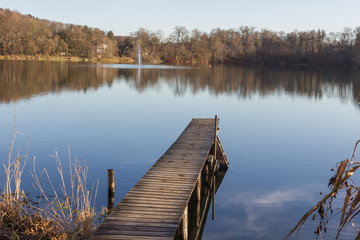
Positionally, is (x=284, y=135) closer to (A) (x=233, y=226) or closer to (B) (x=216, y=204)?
(B) (x=216, y=204)

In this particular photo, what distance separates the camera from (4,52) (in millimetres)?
87500

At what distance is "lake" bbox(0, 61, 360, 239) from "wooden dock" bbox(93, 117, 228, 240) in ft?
2.24

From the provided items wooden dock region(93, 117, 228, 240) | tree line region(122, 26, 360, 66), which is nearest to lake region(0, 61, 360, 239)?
wooden dock region(93, 117, 228, 240)

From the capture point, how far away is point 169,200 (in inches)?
301

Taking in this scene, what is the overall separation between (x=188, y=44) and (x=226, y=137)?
362 feet

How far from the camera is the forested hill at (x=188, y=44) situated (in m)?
92.1

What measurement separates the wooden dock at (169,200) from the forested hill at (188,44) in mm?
86602

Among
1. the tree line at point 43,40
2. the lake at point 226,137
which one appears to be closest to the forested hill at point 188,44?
the tree line at point 43,40

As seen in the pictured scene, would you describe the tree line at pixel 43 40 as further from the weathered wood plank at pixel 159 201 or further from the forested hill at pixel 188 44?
the weathered wood plank at pixel 159 201

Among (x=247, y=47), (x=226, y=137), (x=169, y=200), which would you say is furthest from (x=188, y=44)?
(x=169, y=200)

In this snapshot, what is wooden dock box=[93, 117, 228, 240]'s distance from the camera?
6.32 m

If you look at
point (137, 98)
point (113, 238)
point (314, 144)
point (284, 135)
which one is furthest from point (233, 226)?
point (137, 98)

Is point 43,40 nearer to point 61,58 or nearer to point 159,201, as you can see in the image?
point 61,58

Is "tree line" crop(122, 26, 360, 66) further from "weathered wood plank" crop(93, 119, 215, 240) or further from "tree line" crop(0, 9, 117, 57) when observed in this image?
"weathered wood plank" crop(93, 119, 215, 240)
